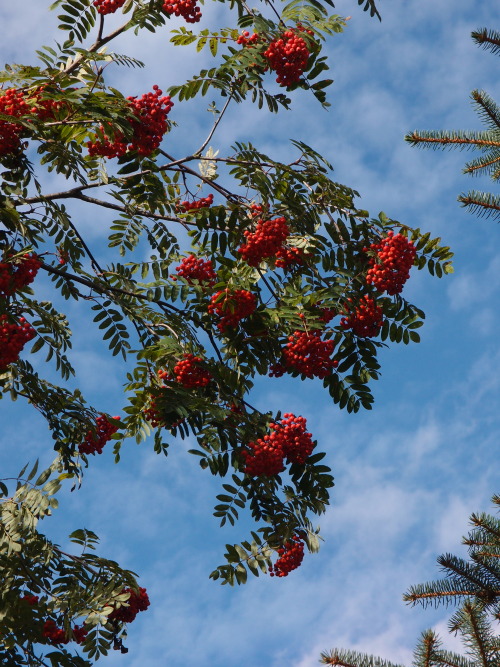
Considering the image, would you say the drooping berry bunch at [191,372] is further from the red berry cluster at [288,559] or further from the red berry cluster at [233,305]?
the red berry cluster at [288,559]

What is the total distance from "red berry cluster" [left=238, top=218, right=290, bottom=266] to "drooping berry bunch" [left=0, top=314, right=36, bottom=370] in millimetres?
1518

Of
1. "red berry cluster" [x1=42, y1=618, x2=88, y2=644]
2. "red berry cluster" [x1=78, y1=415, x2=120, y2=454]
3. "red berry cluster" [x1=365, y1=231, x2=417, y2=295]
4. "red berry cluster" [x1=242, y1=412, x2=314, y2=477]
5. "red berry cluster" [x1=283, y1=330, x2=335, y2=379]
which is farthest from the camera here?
"red berry cluster" [x1=78, y1=415, x2=120, y2=454]

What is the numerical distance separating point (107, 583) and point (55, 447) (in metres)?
1.17

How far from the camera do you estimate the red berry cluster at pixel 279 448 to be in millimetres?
5191

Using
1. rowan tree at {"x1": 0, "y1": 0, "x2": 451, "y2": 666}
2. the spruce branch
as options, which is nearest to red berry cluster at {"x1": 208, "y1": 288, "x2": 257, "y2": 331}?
rowan tree at {"x1": 0, "y1": 0, "x2": 451, "y2": 666}

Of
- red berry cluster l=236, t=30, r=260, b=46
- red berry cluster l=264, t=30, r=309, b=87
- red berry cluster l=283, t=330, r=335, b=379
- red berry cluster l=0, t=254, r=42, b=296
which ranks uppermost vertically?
red berry cluster l=236, t=30, r=260, b=46

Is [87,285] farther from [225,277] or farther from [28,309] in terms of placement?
[225,277]

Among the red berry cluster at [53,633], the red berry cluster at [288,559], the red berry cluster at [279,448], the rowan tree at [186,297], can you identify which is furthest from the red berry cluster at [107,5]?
the red berry cluster at [53,633]

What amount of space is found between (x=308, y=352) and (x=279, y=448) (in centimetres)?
67

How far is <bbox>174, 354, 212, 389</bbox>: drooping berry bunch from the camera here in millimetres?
5512

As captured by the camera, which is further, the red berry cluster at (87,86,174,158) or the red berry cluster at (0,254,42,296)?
the red berry cluster at (87,86,174,158)

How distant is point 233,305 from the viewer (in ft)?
17.6

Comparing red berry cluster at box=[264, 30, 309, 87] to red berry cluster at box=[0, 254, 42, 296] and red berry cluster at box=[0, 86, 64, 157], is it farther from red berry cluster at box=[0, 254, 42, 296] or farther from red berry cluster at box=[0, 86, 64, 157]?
red berry cluster at box=[0, 254, 42, 296]

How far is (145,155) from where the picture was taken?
5824 mm
